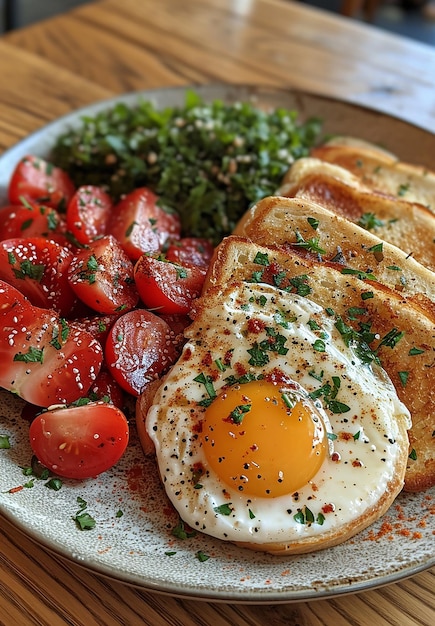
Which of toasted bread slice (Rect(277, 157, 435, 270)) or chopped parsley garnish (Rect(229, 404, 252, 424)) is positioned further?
toasted bread slice (Rect(277, 157, 435, 270))

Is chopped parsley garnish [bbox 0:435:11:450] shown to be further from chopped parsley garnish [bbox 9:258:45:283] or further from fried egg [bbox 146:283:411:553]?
chopped parsley garnish [bbox 9:258:45:283]

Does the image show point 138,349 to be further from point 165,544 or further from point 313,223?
point 313,223

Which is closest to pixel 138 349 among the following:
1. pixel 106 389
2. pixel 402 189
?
pixel 106 389

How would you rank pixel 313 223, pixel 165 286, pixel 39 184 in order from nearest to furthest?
pixel 165 286, pixel 313 223, pixel 39 184

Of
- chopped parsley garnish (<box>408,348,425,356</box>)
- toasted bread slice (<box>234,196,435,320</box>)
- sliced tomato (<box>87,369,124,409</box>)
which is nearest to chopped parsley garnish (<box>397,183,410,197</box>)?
toasted bread slice (<box>234,196,435,320</box>)

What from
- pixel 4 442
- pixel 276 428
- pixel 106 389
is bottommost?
pixel 4 442

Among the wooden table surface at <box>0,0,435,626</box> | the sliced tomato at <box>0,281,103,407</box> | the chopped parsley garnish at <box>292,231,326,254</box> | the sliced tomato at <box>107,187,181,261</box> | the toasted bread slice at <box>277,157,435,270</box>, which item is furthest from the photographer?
the wooden table surface at <box>0,0,435,626</box>
